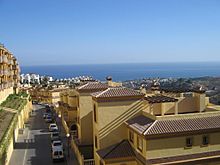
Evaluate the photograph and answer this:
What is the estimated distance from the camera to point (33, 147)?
3506cm

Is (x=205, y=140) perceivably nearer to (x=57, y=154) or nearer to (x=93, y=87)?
(x=93, y=87)

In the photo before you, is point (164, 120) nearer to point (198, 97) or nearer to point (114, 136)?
point (114, 136)

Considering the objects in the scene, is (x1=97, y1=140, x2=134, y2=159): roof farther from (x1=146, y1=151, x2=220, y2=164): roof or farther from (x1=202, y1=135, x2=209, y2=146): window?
(x1=202, y1=135, x2=209, y2=146): window

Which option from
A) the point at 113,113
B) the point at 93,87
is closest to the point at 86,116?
the point at 93,87

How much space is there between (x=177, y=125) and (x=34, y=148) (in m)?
19.0

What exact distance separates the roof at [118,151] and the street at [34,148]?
6.22 meters

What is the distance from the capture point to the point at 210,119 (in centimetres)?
2262

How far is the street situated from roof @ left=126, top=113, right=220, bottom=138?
9432 millimetres

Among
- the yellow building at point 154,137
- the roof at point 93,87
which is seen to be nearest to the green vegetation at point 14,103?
the roof at point 93,87

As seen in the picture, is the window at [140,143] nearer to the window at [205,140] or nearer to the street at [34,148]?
the window at [205,140]

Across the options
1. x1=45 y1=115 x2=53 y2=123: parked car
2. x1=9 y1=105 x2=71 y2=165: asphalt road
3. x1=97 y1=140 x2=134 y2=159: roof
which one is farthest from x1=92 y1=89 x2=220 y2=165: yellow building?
x1=45 y1=115 x2=53 y2=123: parked car

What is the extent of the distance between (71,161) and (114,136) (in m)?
7.14

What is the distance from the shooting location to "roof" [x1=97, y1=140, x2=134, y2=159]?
22.1 metres

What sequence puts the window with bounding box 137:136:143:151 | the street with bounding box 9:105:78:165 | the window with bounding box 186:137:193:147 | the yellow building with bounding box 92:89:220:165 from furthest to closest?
1. the street with bounding box 9:105:78:165
2. the window with bounding box 186:137:193:147
3. the window with bounding box 137:136:143:151
4. the yellow building with bounding box 92:89:220:165
